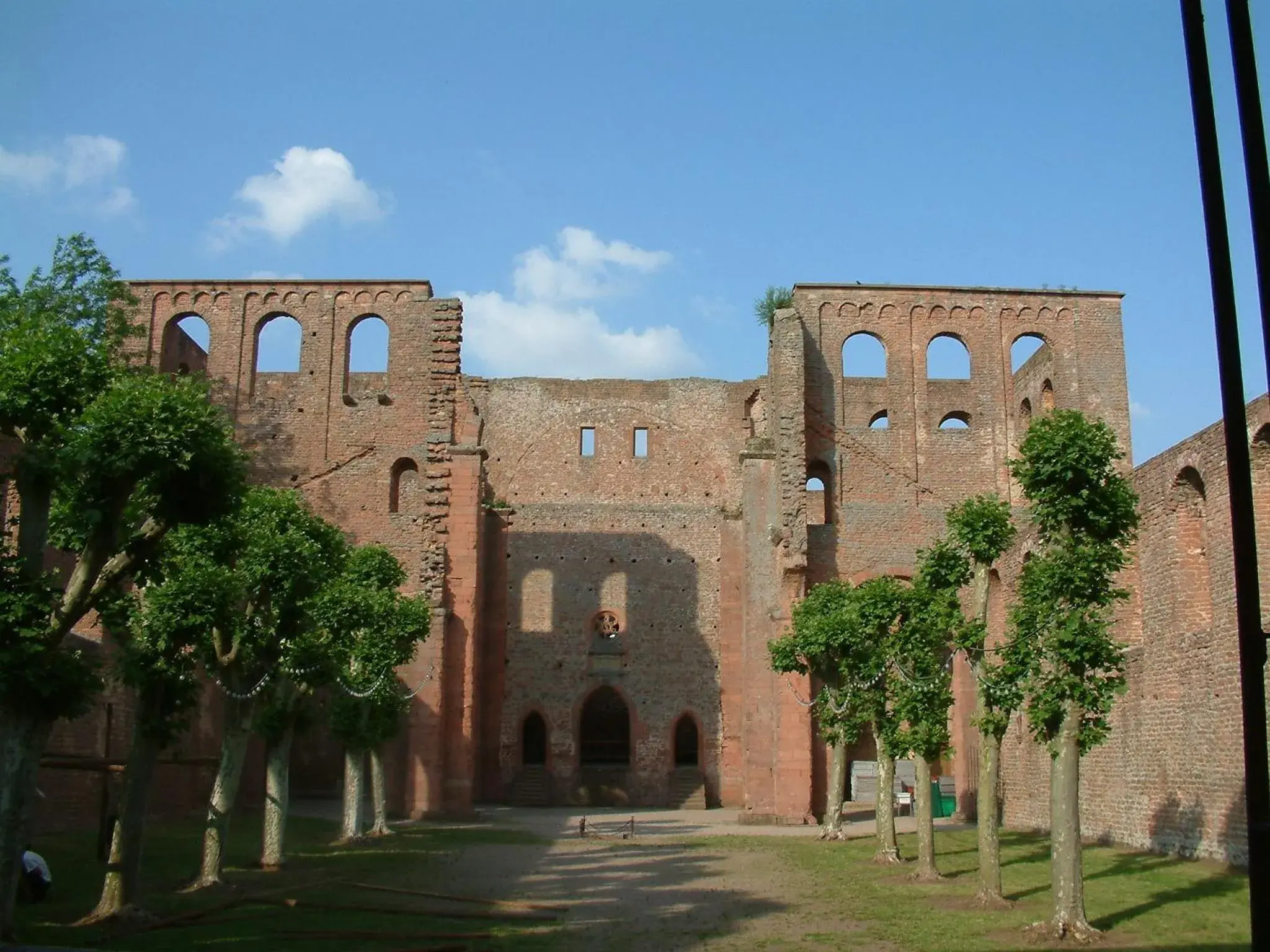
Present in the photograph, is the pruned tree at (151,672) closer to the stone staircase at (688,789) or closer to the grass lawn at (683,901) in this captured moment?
the grass lawn at (683,901)

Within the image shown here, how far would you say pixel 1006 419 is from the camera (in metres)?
34.7

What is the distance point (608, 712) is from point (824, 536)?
11031 millimetres

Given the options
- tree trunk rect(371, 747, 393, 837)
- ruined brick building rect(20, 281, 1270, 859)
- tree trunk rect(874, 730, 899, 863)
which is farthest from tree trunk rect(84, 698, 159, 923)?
tree trunk rect(874, 730, 899, 863)

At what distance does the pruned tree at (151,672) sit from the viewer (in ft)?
44.1

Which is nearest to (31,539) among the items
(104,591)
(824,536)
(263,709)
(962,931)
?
(104,591)

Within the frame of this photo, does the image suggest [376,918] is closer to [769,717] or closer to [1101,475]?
[1101,475]

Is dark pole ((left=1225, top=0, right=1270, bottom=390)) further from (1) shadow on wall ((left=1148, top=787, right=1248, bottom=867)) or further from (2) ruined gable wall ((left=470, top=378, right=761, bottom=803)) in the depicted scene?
(2) ruined gable wall ((left=470, top=378, right=761, bottom=803))

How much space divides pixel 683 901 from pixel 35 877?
742cm

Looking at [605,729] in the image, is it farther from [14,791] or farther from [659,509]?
[14,791]

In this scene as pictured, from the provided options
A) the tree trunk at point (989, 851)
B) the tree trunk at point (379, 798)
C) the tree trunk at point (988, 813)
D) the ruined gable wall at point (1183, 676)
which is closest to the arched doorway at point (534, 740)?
the tree trunk at point (379, 798)

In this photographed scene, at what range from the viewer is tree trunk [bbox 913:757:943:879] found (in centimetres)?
1767

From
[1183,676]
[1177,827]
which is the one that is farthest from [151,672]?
[1177,827]

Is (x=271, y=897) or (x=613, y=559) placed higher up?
(x=613, y=559)

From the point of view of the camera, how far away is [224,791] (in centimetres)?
1593
